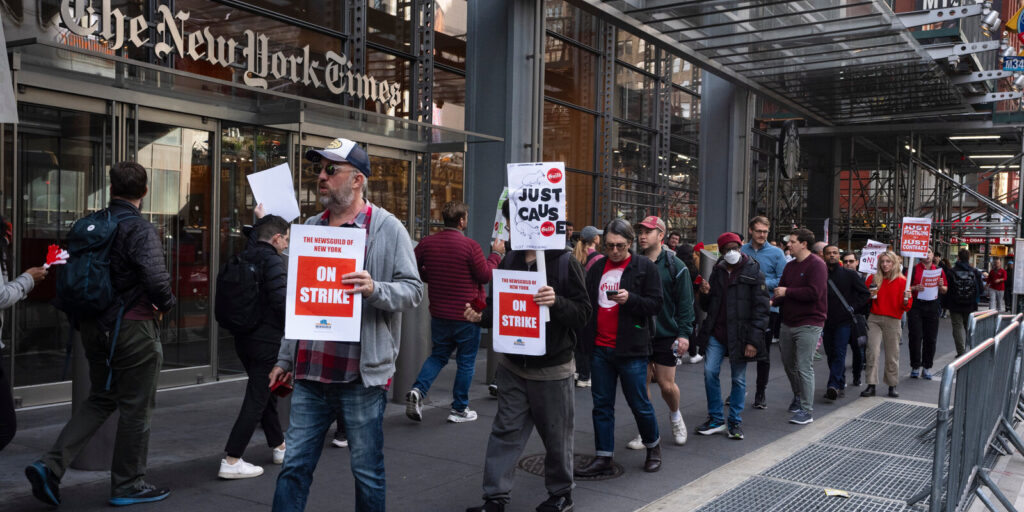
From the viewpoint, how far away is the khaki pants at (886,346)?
10.4 metres

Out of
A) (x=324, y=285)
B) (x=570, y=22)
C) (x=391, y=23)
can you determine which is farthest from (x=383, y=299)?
(x=570, y=22)

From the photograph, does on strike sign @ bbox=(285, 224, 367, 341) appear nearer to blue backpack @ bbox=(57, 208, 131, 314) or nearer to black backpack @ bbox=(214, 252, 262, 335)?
blue backpack @ bbox=(57, 208, 131, 314)

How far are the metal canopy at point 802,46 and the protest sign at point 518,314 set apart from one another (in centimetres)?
822

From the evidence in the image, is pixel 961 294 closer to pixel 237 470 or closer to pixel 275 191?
pixel 275 191

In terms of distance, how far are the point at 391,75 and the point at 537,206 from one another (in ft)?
25.4

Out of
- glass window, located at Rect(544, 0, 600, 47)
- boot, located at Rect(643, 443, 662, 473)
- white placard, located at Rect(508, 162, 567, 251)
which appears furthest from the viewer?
glass window, located at Rect(544, 0, 600, 47)

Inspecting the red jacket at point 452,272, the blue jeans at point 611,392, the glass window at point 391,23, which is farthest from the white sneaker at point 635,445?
the glass window at point 391,23

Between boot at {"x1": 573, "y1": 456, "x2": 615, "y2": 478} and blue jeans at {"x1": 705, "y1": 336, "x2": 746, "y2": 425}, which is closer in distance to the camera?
boot at {"x1": 573, "y1": 456, "x2": 615, "y2": 478}

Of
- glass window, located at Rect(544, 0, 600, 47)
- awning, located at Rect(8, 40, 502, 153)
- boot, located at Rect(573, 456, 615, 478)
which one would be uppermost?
glass window, located at Rect(544, 0, 600, 47)

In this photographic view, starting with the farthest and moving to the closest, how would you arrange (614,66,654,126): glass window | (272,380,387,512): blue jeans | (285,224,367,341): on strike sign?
1. (614,66,654,126): glass window
2. (272,380,387,512): blue jeans
3. (285,224,367,341): on strike sign

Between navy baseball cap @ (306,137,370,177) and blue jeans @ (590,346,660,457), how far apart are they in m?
2.94

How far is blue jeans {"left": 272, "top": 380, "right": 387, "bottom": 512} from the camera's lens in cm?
384

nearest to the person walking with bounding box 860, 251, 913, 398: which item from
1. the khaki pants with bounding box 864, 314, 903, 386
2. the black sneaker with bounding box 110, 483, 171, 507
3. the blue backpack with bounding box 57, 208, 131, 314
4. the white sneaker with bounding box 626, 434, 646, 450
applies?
the khaki pants with bounding box 864, 314, 903, 386

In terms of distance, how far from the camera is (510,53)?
522 inches
